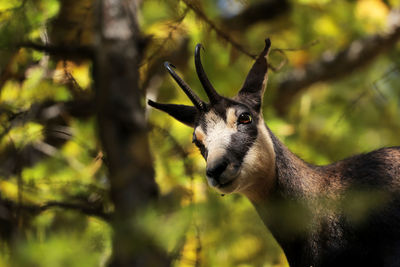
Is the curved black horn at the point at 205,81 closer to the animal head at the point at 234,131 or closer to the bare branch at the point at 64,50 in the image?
the animal head at the point at 234,131

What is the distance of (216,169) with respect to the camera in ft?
12.8

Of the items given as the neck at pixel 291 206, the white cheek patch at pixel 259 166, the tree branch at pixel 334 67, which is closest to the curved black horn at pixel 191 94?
the white cheek patch at pixel 259 166

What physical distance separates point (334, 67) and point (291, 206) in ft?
17.6

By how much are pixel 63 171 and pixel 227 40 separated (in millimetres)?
2513

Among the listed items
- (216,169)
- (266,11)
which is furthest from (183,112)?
(266,11)

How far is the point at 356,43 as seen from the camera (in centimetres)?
900

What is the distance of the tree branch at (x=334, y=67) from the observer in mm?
8961

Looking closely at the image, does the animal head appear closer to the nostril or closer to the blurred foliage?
the nostril

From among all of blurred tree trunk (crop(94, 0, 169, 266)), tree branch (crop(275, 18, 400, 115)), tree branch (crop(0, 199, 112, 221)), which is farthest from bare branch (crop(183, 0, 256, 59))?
tree branch (crop(275, 18, 400, 115))

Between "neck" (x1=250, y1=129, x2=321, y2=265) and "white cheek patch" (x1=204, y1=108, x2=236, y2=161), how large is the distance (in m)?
0.49

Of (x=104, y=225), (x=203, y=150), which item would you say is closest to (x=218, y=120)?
(x=203, y=150)

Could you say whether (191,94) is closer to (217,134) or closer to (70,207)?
(217,134)

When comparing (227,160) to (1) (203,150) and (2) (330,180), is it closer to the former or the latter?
(1) (203,150)

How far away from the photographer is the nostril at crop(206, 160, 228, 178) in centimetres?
389
